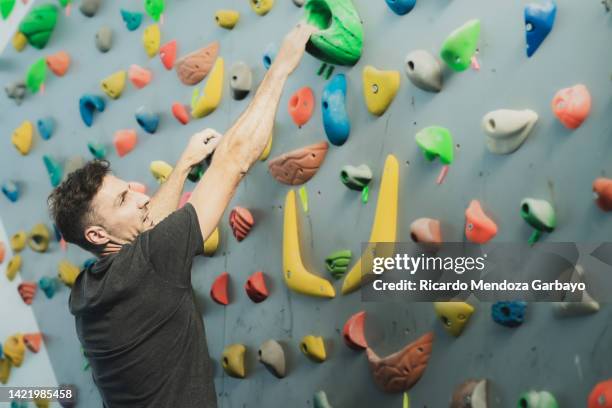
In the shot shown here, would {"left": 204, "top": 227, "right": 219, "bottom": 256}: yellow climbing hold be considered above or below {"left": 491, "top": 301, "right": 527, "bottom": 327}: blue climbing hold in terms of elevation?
below

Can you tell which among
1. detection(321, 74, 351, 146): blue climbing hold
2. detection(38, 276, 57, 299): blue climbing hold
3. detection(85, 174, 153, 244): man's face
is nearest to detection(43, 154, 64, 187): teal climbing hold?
detection(38, 276, 57, 299): blue climbing hold

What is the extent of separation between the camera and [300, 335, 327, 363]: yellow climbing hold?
2105mm

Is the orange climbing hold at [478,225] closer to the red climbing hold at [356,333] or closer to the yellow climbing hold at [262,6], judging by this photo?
the red climbing hold at [356,333]

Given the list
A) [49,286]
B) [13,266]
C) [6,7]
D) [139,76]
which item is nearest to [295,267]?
[139,76]

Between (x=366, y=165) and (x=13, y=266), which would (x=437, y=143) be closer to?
(x=366, y=165)

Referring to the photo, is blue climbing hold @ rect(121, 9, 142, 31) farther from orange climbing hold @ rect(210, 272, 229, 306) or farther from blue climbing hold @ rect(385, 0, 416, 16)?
blue climbing hold @ rect(385, 0, 416, 16)

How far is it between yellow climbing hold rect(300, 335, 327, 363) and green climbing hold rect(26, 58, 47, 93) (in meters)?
1.48

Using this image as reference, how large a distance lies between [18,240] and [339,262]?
1468mm

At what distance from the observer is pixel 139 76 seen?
8.73 ft

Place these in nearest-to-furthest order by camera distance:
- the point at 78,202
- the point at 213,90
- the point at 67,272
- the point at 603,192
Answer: the point at 603,192 → the point at 78,202 → the point at 213,90 → the point at 67,272

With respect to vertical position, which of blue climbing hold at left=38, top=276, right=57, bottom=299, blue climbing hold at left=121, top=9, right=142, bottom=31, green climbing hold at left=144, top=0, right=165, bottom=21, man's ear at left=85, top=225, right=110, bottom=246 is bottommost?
blue climbing hold at left=38, top=276, right=57, bottom=299

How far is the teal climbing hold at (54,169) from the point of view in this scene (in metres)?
2.95

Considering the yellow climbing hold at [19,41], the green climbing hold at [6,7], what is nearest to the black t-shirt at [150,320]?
the yellow climbing hold at [19,41]

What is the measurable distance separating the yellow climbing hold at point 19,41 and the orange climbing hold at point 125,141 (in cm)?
67
